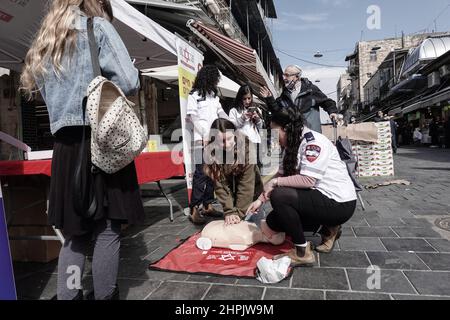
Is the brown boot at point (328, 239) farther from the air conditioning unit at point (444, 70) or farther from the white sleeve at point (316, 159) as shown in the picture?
the air conditioning unit at point (444, 70)

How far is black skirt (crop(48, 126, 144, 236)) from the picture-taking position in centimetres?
161

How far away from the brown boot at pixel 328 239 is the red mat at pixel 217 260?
27cm

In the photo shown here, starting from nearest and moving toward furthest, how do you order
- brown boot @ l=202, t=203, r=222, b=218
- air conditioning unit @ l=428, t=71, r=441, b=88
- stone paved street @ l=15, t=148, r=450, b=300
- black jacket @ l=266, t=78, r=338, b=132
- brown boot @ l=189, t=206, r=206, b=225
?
1. stone paved street @ l=15, t=148, r=450, b=300
2. brown boot @ l=189, t=206, r=206, b=225
3. black jacket @ l=266, t=78, r=338, b=132
4. brown boot @ l=202, t=203, r=222, b=218
5. air conditioning unit @ l=428, t=71, r=441, b=88

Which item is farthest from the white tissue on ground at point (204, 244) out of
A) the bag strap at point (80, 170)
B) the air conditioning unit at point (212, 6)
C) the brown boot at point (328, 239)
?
the air conditioning unit at point (212, 6)

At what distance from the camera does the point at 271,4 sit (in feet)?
93.4

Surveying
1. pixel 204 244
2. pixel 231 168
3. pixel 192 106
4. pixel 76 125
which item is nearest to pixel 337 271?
pixel 204 244

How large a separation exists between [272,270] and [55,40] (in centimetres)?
183

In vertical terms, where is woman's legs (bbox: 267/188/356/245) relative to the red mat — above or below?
above

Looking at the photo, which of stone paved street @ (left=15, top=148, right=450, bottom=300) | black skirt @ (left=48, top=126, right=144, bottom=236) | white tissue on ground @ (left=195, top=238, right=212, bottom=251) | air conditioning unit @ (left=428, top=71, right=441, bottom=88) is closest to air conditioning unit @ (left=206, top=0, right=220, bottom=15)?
stone paved street @ (left=15, top=148, right=450, bottom=300)

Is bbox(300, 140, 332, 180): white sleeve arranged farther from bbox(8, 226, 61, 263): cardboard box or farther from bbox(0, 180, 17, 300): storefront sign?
bbox(8, 226, 61, 263): cardboard box

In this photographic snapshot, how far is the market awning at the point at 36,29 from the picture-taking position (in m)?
3.73

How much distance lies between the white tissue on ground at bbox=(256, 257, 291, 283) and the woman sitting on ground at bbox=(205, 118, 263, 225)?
89 cm
